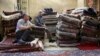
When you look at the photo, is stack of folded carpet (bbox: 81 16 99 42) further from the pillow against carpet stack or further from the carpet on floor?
the pillow against carpet stack

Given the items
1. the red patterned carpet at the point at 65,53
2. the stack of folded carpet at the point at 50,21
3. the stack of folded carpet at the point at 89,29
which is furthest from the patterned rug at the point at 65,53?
the stack of folded carpet at the point at 50,21

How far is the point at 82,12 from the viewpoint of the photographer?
9266 mm

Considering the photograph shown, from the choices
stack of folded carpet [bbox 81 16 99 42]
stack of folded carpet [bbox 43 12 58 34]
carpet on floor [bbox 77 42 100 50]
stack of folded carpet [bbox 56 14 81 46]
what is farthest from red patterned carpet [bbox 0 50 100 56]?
stack of folded carpet [bbox 43 12 58 34]

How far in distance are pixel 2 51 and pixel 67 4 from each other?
5.21 metres

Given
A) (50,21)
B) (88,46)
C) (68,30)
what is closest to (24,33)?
(68,30)

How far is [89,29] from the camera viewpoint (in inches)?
353

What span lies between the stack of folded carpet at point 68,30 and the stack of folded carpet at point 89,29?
0.21 m

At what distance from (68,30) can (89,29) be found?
2.42 ft

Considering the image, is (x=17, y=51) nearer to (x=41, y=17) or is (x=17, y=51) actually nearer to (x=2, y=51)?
(x=2, y=51)

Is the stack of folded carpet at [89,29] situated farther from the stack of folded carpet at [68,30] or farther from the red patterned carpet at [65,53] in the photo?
the red patterned carpet at [65,53]

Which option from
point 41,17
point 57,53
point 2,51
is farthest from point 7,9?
point 57,53

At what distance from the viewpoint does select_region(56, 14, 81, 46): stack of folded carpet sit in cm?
888

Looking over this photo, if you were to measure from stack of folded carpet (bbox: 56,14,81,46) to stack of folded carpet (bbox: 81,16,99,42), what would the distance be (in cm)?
21

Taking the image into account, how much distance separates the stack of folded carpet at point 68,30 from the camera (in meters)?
8.88
